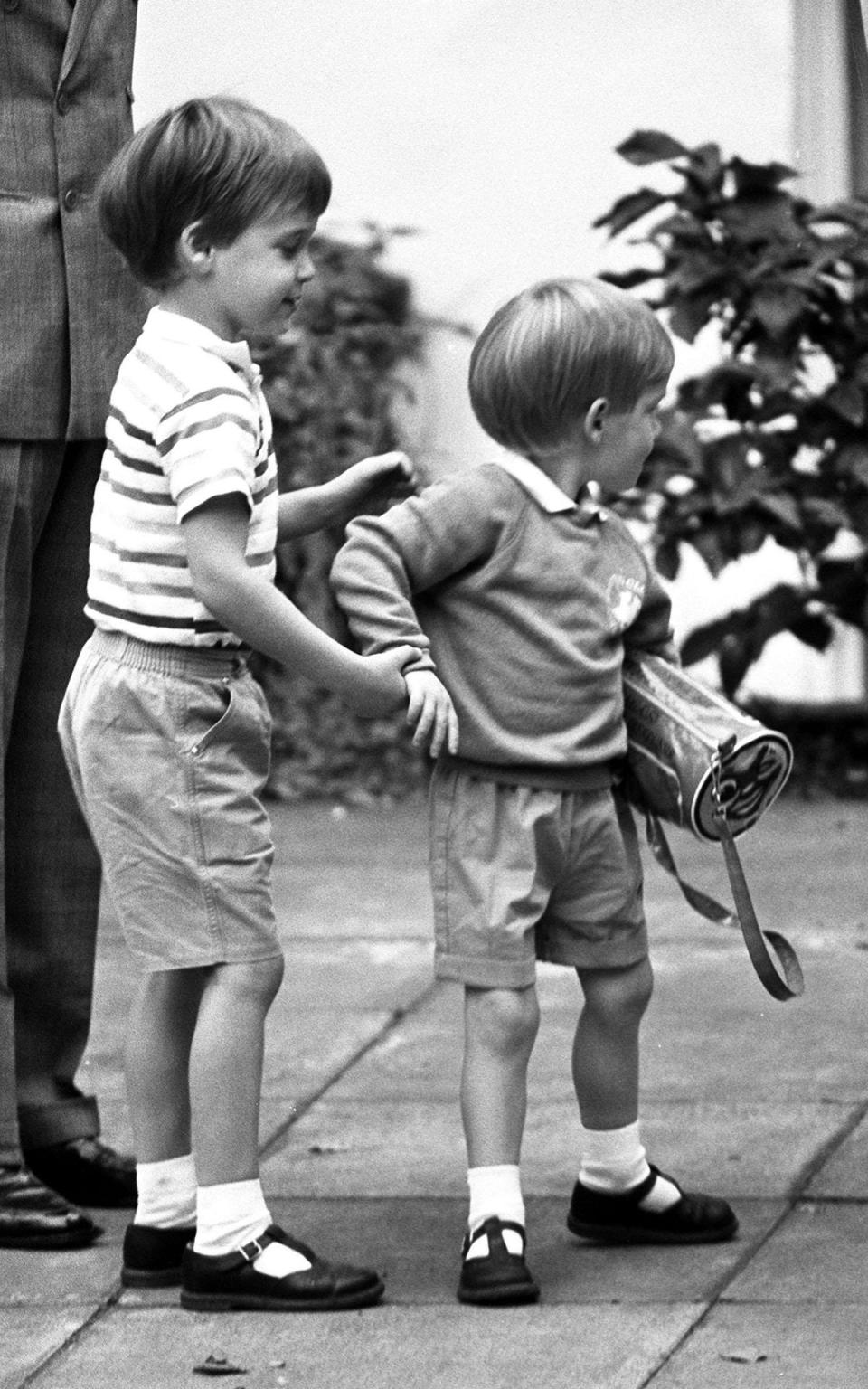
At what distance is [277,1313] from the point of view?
325 centimetres

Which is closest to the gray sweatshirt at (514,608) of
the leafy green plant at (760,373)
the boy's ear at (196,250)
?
the boy's ear at (196,250)

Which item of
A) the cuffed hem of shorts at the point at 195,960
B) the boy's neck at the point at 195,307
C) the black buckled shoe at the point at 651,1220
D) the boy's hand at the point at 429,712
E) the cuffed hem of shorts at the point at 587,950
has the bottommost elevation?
the black buckled shoe at the point at 651,1220

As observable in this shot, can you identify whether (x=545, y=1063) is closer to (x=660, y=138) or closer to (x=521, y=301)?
(x=521, y=301)

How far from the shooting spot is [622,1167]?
11.5 ft

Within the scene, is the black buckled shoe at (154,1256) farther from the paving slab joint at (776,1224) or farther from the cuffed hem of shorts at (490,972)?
the paving slab joint at (776,1224)

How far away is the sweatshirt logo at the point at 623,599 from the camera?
11.1 ft

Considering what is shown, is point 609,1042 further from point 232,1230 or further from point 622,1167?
point 232,1230

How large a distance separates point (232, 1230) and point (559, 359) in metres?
1.17

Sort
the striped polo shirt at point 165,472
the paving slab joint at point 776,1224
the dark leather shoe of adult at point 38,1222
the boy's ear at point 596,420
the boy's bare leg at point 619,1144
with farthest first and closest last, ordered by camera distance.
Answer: the dark leather shoe of adult at point 38,1222 < the boy's bare leg at point 619,1144 < the boy's ear at point 596,420 < the striped polo shirt at point 165,472 < the paving slab joint at point 776,1224

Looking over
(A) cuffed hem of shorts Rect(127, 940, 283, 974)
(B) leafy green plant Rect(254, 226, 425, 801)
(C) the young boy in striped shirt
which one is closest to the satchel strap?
(C) the young boy in striped shirt

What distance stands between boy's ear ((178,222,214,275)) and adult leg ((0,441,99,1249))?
0.50m

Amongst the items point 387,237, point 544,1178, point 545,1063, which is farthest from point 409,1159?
point 387,237

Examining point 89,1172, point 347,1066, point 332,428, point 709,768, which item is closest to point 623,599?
point 709,768

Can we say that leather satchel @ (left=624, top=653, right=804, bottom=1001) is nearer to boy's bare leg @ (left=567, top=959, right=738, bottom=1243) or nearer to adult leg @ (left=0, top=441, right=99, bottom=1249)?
boy's bare leg @ (left=567, top=959, right=738, bottom=1243)
